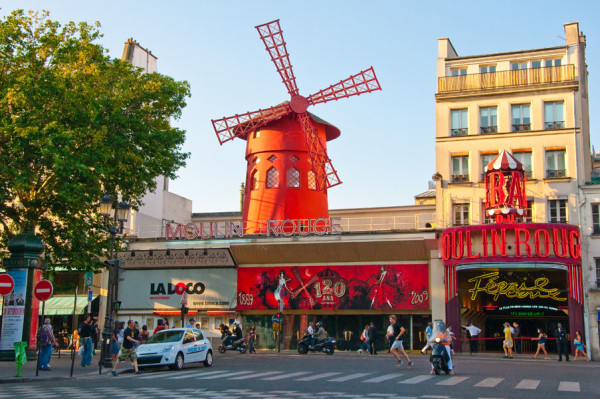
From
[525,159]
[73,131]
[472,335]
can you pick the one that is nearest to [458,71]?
[525,159]

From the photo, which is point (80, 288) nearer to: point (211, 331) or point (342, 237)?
point (211, 331)

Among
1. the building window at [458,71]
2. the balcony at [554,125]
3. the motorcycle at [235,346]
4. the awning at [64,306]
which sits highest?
the building window at [458,71]

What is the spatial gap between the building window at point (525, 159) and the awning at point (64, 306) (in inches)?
799

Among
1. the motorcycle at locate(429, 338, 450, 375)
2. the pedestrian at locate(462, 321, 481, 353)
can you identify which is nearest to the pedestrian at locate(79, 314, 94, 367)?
the motorcycle at locate(429, 338, 450, 375)

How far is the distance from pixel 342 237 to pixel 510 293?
7.16 m

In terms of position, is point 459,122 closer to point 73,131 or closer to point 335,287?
point 335,287

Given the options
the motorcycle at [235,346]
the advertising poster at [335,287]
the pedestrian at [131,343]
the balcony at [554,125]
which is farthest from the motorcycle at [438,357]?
the balcony at [554,125]

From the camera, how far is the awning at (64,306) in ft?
109

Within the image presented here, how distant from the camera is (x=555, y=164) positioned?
28.8 metres

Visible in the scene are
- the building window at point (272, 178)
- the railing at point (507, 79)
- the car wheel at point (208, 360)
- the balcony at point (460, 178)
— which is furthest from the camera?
the building window at point (272, 178)

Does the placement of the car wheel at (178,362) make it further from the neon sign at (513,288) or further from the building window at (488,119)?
the building window at (488,119)

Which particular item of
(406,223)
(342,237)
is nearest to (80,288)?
(342,237)

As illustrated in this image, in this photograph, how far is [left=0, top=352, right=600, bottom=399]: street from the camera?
12.2 m

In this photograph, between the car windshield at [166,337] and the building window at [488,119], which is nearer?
the car windshield at [166,337]
